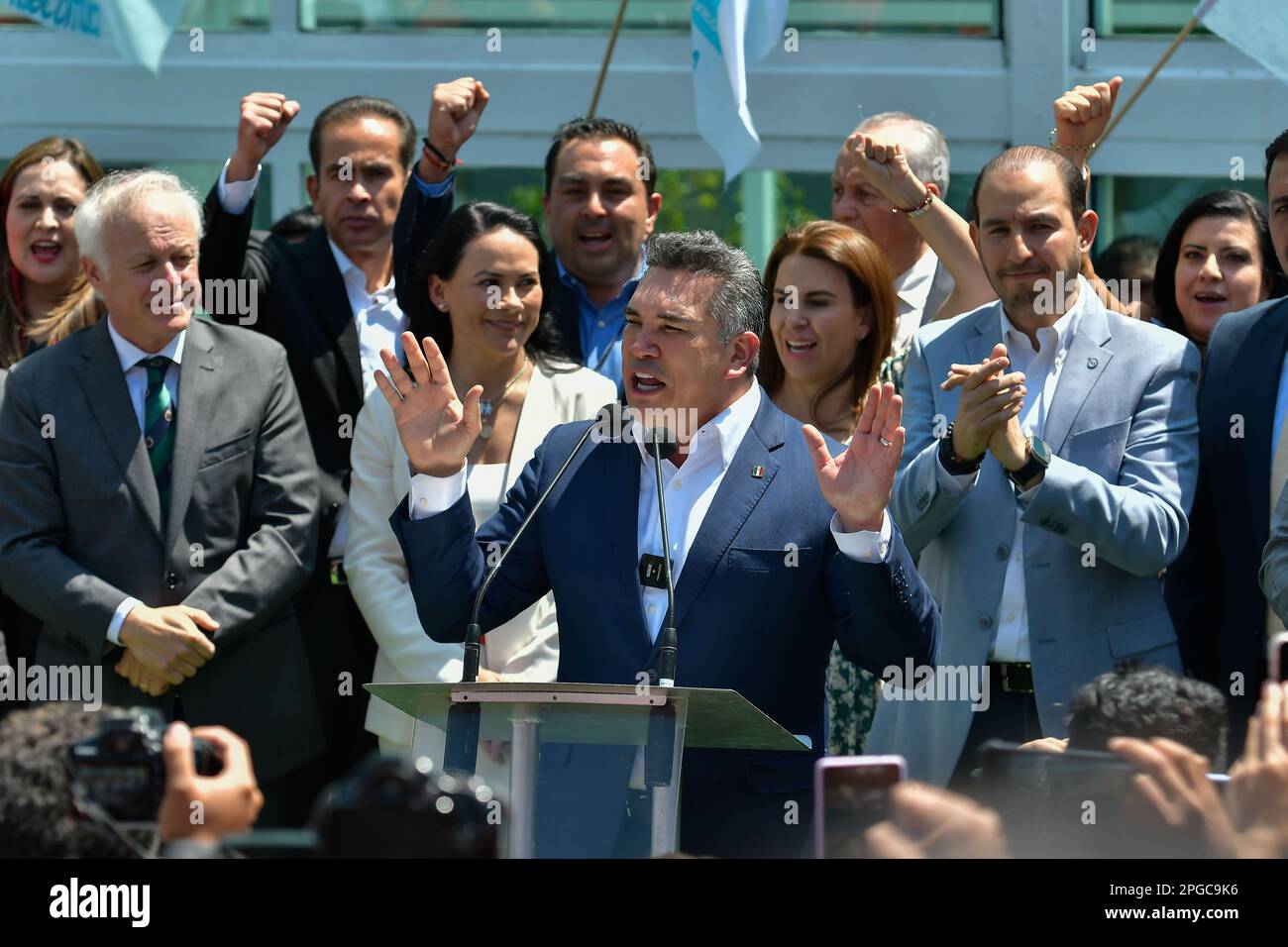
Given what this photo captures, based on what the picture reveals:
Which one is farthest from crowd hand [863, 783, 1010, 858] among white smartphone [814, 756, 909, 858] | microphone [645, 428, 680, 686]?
microphone [645, 428, 680, 686]

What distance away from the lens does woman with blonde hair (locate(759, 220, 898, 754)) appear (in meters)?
5.04

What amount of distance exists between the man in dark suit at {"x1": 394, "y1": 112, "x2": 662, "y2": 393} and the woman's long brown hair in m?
0.65

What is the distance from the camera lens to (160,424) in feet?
15.5

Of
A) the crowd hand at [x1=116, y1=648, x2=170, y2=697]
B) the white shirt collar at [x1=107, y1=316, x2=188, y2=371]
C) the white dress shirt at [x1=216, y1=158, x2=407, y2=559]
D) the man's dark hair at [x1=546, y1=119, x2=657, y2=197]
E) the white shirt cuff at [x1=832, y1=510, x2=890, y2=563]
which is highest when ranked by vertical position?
the man's dark hair at [x1=546, y1=119, x2=657, y2=197]

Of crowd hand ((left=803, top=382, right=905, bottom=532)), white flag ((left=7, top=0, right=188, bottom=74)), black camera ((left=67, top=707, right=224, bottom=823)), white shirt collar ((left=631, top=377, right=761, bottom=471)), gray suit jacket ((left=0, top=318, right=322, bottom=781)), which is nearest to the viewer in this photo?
black camera ((left=67, top=707, right=224, bottom=823))

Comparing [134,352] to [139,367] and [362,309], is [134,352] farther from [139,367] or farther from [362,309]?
[362,309]

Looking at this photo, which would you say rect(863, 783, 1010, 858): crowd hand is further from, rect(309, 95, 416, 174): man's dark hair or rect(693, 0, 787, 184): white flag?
rect(309, 95, 416, 174): man's dark hair

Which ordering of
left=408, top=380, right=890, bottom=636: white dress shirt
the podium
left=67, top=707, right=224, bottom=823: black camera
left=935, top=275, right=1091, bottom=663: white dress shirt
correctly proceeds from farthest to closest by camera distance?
left=935, top=275, right=1091, bottom=663: white dress shirt, left=408, top=380, right=890, bottom=636: white dress shirt, the podium, left=67, top=707, right=224, bottom=823: black camera

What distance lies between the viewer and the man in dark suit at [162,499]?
4547mm

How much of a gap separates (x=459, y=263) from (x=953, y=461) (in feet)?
5.31

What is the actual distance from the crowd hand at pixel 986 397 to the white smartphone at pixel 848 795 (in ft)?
5.11

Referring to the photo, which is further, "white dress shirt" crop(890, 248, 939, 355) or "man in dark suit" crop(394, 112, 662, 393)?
"man in dark suit" crop(394, 112, 662, 393)
